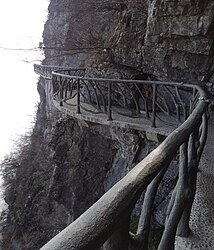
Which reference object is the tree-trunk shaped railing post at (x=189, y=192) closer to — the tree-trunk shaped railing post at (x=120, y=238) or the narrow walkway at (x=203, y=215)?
the narrow walkway at (x=203, y=215)

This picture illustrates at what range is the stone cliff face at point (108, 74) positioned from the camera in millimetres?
5699

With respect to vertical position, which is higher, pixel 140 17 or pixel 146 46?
pixel 140 17

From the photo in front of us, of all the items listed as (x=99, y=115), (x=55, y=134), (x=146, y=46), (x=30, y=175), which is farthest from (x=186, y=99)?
(x=30, y=175)

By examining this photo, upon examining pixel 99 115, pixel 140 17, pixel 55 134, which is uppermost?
pixel 140 17

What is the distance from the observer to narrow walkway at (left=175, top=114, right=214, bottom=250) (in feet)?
5.92

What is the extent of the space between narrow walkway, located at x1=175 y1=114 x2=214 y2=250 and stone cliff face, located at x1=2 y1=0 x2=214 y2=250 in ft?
9.20

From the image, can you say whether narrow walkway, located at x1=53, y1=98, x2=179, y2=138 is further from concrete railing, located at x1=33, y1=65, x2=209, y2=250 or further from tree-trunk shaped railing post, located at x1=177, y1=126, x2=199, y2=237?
concrete railing, located at x1=33, y1=65, x2=209, y2=250

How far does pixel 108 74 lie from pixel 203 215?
514 centimetres

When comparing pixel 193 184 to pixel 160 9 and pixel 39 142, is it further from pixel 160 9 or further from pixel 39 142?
pixel 39 142

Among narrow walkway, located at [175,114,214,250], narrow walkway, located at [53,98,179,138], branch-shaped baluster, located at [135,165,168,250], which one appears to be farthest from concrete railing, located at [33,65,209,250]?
narrow walkway, located at [53,98,179,138]

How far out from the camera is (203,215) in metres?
2.13

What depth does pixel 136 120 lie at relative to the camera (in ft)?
16.3

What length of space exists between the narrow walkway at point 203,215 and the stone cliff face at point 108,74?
2.80m

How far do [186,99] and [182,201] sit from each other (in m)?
4.64
